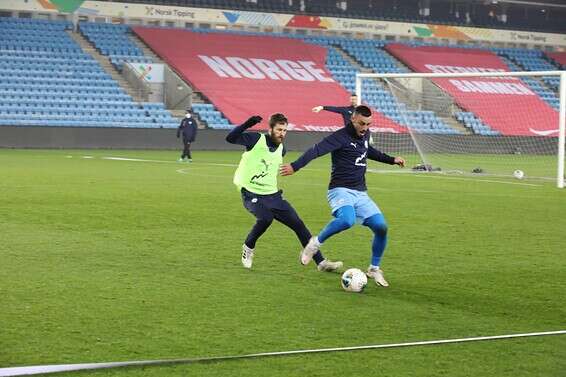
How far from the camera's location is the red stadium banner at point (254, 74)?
4800cm

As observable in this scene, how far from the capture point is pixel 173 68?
160ft

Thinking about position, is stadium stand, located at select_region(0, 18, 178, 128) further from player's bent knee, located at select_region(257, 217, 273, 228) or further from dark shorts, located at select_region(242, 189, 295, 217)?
player's bent knee, located at select_region(257, 217, 273, 228)

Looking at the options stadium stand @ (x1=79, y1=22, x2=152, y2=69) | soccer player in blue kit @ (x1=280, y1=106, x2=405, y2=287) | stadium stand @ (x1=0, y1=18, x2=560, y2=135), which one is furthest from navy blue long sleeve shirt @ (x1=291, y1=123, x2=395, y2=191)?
stadium stand @ (x1=79, y1=22, x2=152, y2=69)

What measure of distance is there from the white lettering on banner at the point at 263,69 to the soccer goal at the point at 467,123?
710 centimetres

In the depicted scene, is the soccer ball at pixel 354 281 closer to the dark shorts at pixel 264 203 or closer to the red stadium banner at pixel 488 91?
the dark shorts at pixel 264 203

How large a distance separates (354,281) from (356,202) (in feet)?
4.01

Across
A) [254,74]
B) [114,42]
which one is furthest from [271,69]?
[114,42]

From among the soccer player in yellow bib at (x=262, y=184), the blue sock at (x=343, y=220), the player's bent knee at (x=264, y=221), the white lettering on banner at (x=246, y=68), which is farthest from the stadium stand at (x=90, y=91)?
the blue sock at (x=343, y=220)

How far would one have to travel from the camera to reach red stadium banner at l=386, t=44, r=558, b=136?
148 ft

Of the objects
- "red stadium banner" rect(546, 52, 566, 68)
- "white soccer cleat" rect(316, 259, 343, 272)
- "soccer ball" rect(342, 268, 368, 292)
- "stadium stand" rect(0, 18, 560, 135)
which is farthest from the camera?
"red stadium banner" rect(546, 52, 566, 68)

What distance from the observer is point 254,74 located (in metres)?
51.0

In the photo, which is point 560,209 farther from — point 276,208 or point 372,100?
point 372,100

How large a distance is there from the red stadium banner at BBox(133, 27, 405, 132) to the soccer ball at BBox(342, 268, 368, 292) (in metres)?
36.6

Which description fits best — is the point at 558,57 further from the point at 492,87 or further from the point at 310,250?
the point at 310,250
